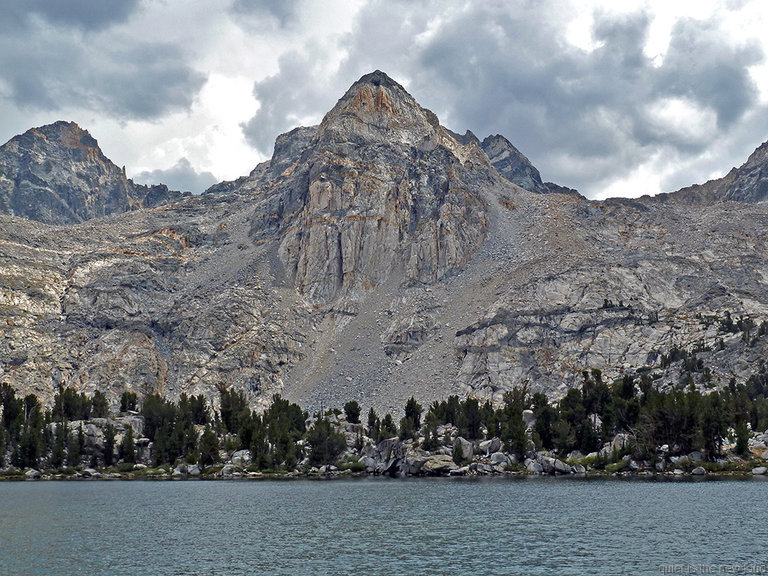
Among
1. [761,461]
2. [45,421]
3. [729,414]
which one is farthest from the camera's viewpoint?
[45,421]

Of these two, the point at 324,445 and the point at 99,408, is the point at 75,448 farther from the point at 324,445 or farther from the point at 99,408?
A: the point at 324,445

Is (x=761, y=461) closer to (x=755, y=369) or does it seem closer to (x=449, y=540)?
(x=755, y=369)

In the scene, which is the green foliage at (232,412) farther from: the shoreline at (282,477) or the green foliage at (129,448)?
the shoreline at (282,477)

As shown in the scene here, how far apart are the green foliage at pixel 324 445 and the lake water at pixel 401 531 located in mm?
45280

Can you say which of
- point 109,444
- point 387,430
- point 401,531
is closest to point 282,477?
point 387,430

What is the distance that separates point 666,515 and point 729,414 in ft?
238

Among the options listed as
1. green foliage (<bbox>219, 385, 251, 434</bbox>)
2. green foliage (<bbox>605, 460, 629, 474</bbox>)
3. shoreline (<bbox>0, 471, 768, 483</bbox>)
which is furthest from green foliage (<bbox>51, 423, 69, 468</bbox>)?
green foliage (<bbox>605, 460, 629, 474</bbox>)

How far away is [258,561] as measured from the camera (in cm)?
5984

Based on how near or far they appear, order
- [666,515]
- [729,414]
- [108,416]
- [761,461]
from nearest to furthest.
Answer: [666,515] → [761,461] → [729,414] → [108,416]

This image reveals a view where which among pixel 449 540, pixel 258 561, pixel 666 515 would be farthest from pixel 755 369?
pixel 258 561

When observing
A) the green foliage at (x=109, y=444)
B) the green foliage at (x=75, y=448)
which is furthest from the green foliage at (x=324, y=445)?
the green foliage at (x=75, y=448)

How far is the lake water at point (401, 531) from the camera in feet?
185

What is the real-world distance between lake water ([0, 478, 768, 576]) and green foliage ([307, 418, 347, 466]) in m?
45.3

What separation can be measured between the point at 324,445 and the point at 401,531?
91.7 metres
